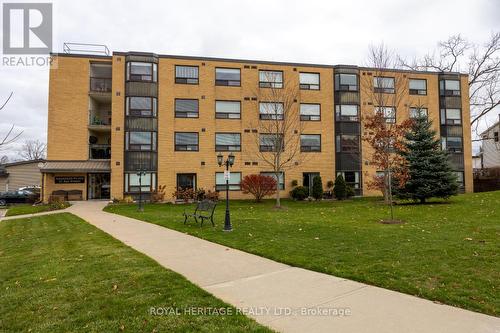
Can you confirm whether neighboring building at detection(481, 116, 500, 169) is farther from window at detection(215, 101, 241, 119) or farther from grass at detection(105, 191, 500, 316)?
grass at detection(105, 191, 500, 316)

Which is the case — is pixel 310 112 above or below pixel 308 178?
above

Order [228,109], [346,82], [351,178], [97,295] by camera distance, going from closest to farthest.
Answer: [97,295], [228,109], [351,178], [346,82]

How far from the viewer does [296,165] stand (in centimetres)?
2792

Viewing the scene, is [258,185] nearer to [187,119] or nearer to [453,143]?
[187,119]

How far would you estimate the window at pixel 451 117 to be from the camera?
30.8 meters

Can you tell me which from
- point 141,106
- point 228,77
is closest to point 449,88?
point 228,77

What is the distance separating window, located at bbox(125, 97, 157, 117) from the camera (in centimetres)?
2591

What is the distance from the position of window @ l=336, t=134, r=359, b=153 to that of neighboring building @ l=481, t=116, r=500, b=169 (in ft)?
70.4

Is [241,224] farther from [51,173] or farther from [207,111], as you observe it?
Answer: [51,173]

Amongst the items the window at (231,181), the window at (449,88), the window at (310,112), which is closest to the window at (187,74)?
the window at (231,181)

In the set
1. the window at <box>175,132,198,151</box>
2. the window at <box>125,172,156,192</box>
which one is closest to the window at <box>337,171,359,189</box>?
the window at <box>175,132,198,151</box>

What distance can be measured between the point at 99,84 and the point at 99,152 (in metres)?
5.70

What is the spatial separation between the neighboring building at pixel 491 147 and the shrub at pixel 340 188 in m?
24.7

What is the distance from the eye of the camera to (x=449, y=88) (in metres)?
31.0
